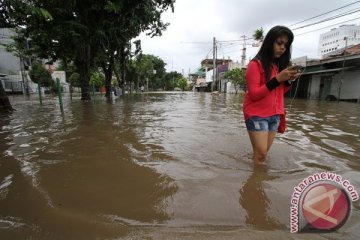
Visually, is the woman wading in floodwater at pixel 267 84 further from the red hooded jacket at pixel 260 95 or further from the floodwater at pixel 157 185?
the floodwater at pixel 157 185

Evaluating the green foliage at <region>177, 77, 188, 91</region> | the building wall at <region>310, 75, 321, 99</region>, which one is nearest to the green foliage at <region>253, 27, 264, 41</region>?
the building wall at <region>310, 75, 321, 99</region>

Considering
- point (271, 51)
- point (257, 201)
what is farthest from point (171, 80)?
point (257, 201)

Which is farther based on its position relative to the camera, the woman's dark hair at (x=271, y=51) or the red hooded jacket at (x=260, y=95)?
the red hooded jacket at (x=260, y=95)

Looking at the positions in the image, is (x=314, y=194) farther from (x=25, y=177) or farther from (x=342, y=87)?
(x=342, y=87)

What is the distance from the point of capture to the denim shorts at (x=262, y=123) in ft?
9.62

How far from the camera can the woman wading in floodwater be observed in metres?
2.64

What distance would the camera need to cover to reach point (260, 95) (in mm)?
2719

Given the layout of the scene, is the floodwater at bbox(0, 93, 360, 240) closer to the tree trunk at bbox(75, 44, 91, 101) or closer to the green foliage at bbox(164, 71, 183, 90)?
the tree trunk at bbox(75, 44, 91, 101)

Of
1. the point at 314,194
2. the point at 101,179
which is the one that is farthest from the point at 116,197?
the point at 314,194

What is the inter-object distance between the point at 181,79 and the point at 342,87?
200ft

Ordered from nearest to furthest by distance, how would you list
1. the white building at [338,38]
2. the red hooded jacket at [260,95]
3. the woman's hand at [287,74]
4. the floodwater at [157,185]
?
the floodwater at [157,185], the woman's hand at [287,74], the red hooded jacket at [260,95], the white building at [338,38]

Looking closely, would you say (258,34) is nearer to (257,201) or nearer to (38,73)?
(38,73)

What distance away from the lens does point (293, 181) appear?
9.77 ft

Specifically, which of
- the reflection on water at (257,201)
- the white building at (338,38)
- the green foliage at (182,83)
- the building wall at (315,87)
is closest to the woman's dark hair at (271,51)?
the reflection on water at (257,201)
